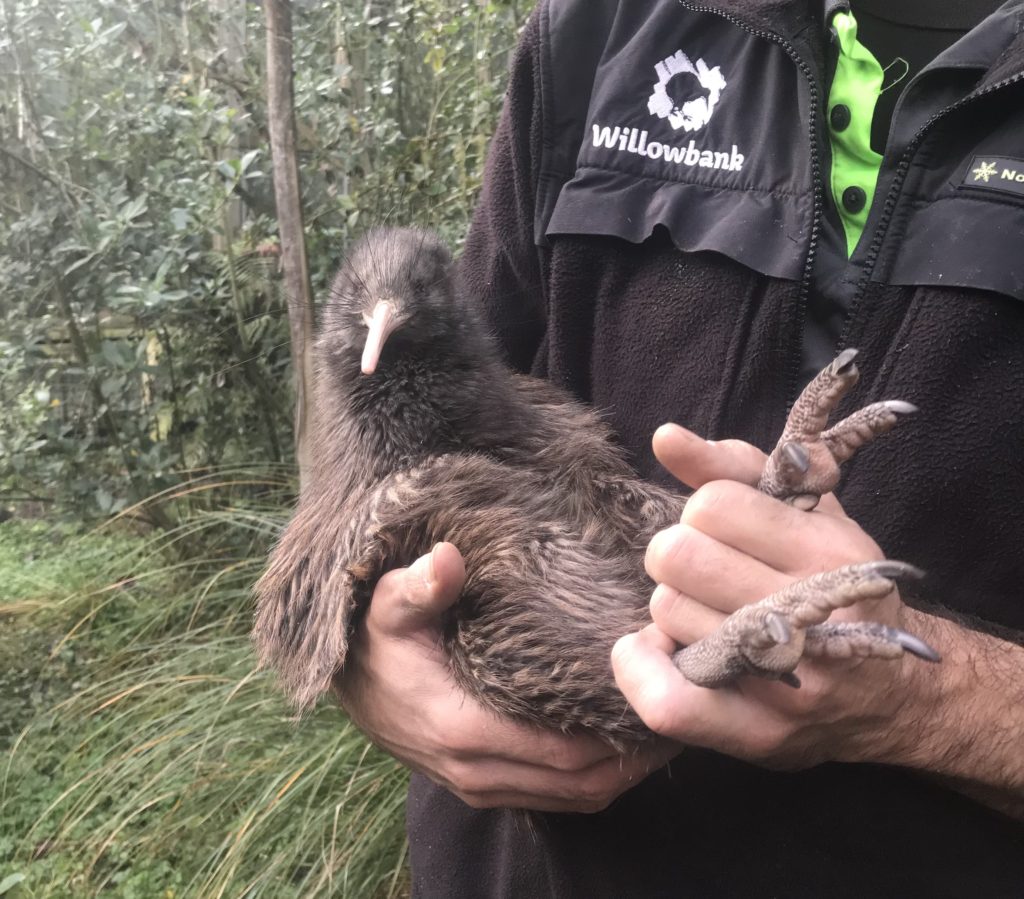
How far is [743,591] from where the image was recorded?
1019 millimetres

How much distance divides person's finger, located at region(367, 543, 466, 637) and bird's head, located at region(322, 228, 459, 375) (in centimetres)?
45

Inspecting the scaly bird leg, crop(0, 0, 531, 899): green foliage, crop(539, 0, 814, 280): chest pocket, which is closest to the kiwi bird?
the scaly bird leg

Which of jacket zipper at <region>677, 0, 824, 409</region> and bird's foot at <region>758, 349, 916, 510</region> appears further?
jacket zipper at <region>677, 0, 824, 409</region>

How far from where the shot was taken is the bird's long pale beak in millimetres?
1544

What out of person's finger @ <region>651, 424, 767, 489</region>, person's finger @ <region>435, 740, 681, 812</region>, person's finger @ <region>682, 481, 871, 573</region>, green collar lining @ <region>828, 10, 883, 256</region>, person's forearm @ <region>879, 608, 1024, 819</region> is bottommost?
person's finger @ <region>435, 740, 681, 812</region>

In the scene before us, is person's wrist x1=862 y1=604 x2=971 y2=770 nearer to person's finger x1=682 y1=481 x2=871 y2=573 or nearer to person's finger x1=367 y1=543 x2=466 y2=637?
person's finger x1=682 y1=481 x2=871 y2=573

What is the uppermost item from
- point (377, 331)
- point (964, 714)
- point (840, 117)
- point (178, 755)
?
point (840, 117)

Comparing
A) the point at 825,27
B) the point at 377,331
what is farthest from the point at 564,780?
the point at 825,27

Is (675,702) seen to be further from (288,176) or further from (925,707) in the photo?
(288,176)

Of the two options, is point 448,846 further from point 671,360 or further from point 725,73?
point 725,73

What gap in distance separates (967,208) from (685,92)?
0.51 meters

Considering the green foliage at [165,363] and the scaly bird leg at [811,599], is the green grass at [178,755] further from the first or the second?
the scaly bird leg at [811,599]

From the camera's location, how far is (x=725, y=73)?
1403 millimetres

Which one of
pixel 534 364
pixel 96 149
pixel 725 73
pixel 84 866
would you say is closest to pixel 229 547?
pixel 84 866
